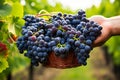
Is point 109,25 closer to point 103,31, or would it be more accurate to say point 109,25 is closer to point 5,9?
point 103,31

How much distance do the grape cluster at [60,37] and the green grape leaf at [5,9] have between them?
0.20 metres

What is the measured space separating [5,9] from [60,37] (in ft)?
Result: 1.57

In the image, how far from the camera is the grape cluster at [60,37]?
234 cm

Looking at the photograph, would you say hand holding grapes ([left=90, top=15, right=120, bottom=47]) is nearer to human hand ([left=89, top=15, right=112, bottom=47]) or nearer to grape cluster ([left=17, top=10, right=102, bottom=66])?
human hand ([left=89, top=15, right=112, bottom=47])

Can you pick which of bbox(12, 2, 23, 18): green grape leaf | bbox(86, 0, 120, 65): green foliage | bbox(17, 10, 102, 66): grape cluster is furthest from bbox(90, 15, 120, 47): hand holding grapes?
bbox(86, 0, 120, 65): green foliage

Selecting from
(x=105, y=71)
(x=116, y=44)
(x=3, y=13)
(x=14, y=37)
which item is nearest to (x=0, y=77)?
(x=14, y=37)

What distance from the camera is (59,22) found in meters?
2.42

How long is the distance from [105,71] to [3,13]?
1147 centimetres

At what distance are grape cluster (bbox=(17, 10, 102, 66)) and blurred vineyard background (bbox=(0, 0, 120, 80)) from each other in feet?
Result: 0.89

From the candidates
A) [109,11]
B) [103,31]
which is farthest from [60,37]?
[109,11]

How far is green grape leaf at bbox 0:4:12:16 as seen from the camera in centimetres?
260

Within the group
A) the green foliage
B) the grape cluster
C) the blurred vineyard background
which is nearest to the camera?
the grape cluster

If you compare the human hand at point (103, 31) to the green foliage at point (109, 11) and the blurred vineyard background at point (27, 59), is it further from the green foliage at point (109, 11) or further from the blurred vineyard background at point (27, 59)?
the green foliage at point (109, 11)

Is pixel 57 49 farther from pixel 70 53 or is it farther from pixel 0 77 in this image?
pixel 0 77
